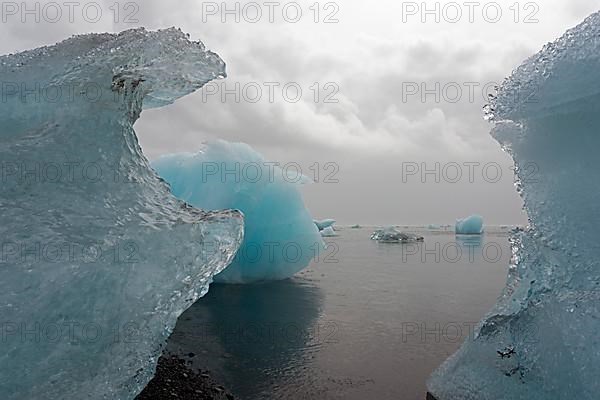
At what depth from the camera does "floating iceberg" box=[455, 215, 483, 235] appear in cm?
3403

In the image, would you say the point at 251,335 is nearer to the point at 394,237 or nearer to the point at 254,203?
the point at 254,203

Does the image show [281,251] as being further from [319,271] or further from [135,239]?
[135,239]

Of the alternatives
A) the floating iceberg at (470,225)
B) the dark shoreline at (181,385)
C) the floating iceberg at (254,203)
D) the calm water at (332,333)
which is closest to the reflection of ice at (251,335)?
the calm water at (332,333)

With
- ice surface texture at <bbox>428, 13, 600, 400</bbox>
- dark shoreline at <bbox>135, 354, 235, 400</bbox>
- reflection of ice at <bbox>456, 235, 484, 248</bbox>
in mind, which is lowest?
reflection of ice at <bbox>456, 235, 484, 248</bbox>

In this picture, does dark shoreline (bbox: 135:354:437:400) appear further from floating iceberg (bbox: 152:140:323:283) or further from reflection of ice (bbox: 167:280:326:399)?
floating iceberg (bbox: 152:140:323:283)

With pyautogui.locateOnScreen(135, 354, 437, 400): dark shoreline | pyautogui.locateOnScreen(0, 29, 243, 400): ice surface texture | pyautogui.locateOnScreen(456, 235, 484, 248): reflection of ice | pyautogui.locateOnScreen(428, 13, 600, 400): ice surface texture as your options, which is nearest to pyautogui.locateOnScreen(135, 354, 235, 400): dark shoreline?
pyautogui.locateOnScreen(135, 354, 437, 400): dark shoreline

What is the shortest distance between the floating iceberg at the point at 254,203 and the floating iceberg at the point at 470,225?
2592 cm

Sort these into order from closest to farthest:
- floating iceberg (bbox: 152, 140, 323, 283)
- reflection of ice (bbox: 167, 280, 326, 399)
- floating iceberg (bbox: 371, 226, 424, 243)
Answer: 1. reflection of ice (bbox: 167, 280, 326, 399)
2. floating iceberg (bbox: 152, 140, 323, 283)
3. floating iceberg (bbox: 371, 226, 424, 243)

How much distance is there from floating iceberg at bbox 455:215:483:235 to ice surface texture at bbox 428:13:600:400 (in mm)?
31878

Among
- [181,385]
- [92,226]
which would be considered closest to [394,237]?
[181,385]

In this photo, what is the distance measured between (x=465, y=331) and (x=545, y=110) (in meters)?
3.73

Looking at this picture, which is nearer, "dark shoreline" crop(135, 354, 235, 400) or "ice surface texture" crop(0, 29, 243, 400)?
"ice surface texture" crop(0, 29, 243, 400)

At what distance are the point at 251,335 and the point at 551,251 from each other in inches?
161

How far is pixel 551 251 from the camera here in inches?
142
